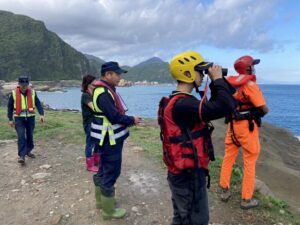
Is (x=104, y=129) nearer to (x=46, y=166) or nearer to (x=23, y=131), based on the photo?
(x=46, y=166)

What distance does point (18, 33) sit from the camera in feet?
556

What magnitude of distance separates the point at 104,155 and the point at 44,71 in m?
154

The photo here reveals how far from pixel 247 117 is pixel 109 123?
235 cm

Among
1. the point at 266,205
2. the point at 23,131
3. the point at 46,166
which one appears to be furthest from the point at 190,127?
the point at 23,131

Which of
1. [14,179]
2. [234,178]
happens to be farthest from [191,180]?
[14,179]

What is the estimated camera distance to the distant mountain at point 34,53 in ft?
468

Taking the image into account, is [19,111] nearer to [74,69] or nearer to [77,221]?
[77,221]

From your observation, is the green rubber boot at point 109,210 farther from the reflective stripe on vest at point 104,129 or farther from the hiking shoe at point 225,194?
the hiking shoe at point 225,194

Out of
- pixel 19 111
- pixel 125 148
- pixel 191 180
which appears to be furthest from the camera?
pixel 125 148

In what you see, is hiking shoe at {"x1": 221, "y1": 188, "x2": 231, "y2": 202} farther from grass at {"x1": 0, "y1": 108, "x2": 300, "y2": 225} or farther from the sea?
the sea

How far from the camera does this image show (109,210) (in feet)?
19.7

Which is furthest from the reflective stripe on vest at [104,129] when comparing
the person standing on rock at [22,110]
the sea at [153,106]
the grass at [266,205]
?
the sea at [153,106]

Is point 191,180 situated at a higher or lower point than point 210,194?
higher

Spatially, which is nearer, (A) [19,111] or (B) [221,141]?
(A) [19,111]
